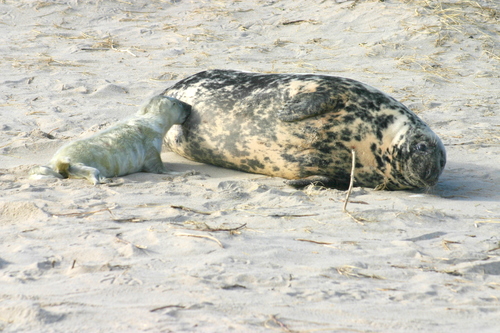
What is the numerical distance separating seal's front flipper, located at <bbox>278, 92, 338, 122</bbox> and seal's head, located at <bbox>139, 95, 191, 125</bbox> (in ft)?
2.78

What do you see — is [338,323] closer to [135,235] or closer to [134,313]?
[134,313]

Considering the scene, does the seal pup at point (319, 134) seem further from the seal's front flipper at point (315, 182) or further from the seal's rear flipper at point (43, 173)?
the seal's rear flipper at point (43, 173)

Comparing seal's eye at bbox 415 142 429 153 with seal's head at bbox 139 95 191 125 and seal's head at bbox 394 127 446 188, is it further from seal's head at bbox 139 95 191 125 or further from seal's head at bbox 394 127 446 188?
seal's head at bbox 139 95 191 125

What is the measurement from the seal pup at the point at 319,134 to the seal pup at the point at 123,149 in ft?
0.97

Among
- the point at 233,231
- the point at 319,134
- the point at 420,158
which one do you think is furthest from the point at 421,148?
the point at 233,231

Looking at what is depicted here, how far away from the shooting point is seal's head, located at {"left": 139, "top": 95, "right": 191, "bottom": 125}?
4727 mm

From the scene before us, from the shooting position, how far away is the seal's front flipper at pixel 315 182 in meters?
4.16

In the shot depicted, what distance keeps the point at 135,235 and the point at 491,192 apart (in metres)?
2.53

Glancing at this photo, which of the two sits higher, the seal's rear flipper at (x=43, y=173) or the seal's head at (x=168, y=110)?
the seal's head at (x=168, y=110)

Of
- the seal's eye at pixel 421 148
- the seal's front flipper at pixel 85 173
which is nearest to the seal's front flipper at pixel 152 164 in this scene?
the seal's front flipper at pixel 85 173

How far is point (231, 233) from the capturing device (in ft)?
9.71

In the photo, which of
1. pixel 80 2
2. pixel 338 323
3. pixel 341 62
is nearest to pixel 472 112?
pixel 341 62

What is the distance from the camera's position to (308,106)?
14.0 feet

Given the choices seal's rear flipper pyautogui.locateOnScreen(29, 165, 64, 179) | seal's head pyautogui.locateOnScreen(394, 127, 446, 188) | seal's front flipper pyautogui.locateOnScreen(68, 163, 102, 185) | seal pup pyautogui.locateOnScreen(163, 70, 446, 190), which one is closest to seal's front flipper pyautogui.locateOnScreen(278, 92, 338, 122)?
seal pup pyautogui.locateOnScreen(163, 70, 446, 190)
